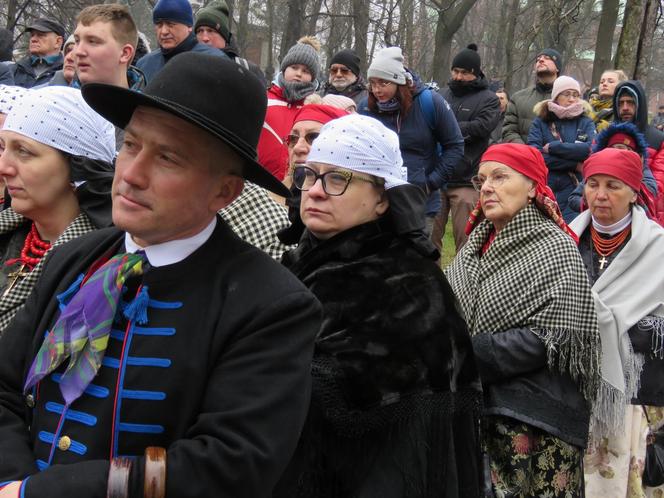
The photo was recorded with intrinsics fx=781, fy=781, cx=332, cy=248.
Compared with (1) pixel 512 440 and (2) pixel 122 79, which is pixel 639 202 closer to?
(1) pixel 512 440

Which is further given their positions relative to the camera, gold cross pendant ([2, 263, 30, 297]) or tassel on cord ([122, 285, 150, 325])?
gold cross pendant ([2, 263, 30, 297])

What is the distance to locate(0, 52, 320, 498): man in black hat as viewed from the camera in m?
1.70

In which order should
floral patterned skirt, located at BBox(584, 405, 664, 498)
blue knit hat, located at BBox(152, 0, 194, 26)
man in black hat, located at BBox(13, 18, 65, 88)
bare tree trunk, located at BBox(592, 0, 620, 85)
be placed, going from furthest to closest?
bare tree trunk, located at BBox(592, 0, 620, 85)
man in black hat, located at BBox(13, 18, 65, 88)
blue knit hat, located at BBox(152, 0, 194, 26)
floral patterned skirt, located at BBox(584, 405, 664, 498)

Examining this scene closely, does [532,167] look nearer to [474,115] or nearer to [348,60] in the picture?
[348,60]

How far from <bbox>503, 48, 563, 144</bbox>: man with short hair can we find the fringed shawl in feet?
16.3

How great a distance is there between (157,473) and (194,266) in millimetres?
484

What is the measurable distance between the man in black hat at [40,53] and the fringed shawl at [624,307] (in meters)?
5.67

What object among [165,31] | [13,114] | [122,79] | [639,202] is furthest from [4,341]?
[165,31]

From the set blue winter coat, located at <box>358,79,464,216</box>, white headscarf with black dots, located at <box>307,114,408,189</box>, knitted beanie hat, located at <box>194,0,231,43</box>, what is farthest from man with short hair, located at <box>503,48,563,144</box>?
white headscarf with black dots, located at <box>307,114,408,189</box>

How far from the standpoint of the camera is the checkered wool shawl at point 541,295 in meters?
3.50

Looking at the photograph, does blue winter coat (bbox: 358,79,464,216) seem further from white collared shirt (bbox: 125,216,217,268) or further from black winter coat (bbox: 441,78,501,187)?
white collared shirt (bbox: 125,216,217,268)

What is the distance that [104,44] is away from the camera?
13.7ft

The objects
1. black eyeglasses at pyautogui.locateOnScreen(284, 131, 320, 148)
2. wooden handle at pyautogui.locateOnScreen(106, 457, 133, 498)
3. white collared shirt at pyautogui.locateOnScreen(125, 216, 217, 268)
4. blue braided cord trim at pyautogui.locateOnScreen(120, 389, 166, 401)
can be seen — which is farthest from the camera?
black eyeglasses at pyautogui.locateOnScreen(284, 131, 320, 148)

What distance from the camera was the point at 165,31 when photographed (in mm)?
5641
